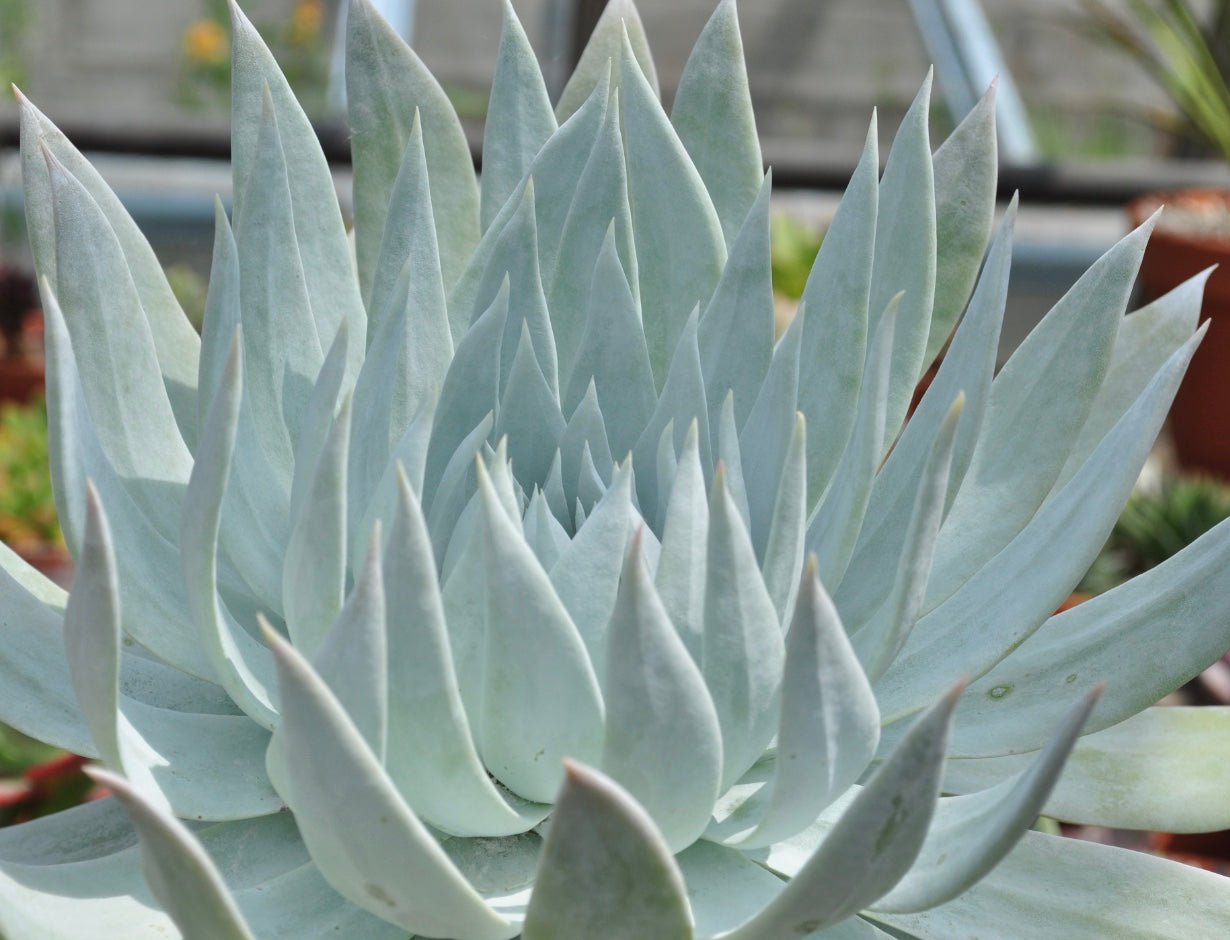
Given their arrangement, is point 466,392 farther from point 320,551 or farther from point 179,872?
point 179,872

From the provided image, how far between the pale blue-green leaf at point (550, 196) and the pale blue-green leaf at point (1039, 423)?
24 cm

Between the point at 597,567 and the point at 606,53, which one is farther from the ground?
the point at 606,53

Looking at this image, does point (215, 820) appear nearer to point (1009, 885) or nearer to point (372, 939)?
point (372, 939)

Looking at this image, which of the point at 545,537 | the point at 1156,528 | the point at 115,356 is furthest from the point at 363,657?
the point at 1156,528

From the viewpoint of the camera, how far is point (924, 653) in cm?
58

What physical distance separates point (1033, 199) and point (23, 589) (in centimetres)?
318

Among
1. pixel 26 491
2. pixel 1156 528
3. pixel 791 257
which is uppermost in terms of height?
pixel 791 257

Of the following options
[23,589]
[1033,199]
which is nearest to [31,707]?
[23,589]

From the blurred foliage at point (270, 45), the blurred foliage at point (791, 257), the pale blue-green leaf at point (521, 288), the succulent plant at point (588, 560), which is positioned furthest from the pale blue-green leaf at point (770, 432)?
the blurred foliage at point (270, 45)

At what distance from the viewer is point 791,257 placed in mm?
2363

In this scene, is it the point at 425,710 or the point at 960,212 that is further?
the point at 960,212

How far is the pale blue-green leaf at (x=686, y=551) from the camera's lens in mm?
477

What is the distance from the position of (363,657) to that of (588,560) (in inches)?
4.4

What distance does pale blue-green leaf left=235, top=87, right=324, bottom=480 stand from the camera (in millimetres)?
604
